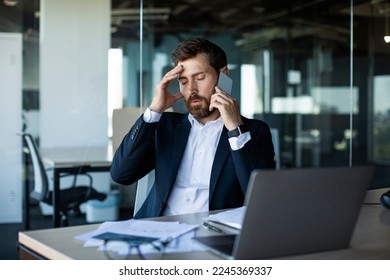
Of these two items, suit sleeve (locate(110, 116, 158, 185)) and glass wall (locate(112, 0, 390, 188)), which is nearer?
suit sleeve (locate(110, 116, 158, 185))

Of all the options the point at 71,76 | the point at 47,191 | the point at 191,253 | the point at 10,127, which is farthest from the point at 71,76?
the point at 191,253

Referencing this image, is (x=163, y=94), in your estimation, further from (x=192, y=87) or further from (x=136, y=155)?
(x=136, y=155)

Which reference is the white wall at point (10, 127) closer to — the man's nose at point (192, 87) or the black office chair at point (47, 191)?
the black office chair at point (47, 191)

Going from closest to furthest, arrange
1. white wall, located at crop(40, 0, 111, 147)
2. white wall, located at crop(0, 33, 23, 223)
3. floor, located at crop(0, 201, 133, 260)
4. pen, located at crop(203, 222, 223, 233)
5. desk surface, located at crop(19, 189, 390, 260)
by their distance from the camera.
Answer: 1. desk surface, located at crop(19, 189, 390, 260)
2. pen, located at crop(203, 222, 223, 233)
3. floor, located at crop(0, 201, 133, 260)
4. white wall, located at crop(0, 33, 23, 223)
5. white wall, located at crop(40, 0, 111, 147)

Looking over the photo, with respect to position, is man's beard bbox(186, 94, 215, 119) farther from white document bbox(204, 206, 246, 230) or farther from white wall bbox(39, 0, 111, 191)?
white wall bbox(39, 0, 111, 191)

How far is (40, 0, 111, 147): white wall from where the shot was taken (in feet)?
17.0

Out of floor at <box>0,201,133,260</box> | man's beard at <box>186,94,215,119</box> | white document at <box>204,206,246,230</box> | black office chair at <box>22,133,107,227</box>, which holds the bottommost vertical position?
floor at <box>0,201,133,260</box>

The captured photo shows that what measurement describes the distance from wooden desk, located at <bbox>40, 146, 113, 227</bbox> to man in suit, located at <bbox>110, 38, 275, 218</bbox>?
2413 millimetres

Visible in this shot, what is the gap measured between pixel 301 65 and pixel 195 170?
6.96m

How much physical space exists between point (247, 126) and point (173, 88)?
143 inches

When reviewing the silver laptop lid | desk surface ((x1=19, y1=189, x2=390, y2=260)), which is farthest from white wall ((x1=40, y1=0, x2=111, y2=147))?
the silver laptop lid

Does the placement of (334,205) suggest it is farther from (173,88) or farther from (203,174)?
(173,88)

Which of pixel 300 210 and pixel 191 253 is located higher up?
pixel 300 210

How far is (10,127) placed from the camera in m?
4.87
